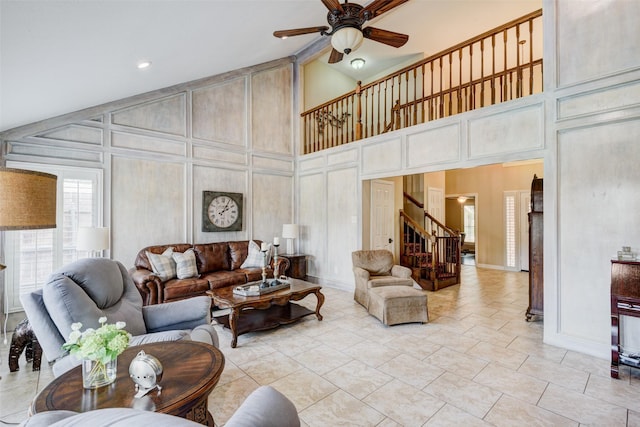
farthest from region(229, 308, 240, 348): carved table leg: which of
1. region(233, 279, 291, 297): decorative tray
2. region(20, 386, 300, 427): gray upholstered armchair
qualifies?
region(20, 386, 300, 427): gray upholstered armchair

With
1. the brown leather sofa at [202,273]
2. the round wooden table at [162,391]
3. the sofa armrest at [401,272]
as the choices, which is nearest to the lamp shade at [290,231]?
the brown leather sofa at [202,273]

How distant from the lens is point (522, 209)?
7609mm

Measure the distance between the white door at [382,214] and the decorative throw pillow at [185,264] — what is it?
10.4ft

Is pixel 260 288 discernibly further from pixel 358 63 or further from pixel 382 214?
pixel 358 63

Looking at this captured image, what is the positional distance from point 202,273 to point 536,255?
4913 mm

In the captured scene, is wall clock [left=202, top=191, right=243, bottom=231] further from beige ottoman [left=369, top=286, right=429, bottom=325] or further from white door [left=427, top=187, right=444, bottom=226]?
white door [left=427, top=187, right=444, bottom=226]

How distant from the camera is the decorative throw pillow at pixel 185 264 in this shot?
443 cm

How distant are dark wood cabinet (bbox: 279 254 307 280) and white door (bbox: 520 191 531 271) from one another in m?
5.63

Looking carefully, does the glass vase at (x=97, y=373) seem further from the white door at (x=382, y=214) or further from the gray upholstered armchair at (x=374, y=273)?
the white door at (x=382, y=214)

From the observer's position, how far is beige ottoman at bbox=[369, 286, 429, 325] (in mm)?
3770

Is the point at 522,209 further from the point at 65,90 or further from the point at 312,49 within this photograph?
the point at 65,90

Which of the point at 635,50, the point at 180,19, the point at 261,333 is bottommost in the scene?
the point at 261,333

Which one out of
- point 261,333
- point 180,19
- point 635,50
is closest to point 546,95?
point 635,50

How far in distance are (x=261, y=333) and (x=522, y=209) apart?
731 centimetres
